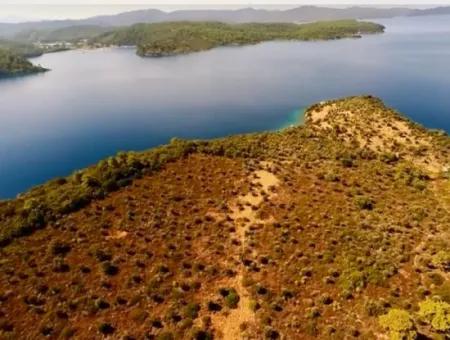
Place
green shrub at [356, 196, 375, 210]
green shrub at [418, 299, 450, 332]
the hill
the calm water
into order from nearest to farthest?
green shrub at [418, 299, 450, 332]
the hill
green shrub at [356, 196, 375, 210]
the calm water

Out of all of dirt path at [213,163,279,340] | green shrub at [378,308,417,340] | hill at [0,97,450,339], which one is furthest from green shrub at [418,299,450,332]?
dirt path at [213,163,279,340]

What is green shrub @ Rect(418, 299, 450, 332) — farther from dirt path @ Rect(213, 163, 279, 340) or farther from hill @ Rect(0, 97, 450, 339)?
dirt path @ Rect(213, 163, 279, 340)

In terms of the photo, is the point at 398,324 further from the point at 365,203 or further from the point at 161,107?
the point at 161,107

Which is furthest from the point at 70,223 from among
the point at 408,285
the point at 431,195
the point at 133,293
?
the point at 431,195

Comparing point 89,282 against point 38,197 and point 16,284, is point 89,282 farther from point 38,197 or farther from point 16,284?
point 38,197

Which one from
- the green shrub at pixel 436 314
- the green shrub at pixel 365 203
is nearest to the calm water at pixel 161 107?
the green shrub at pixel 365 203

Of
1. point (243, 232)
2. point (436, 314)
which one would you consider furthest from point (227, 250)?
point (436, 314)
